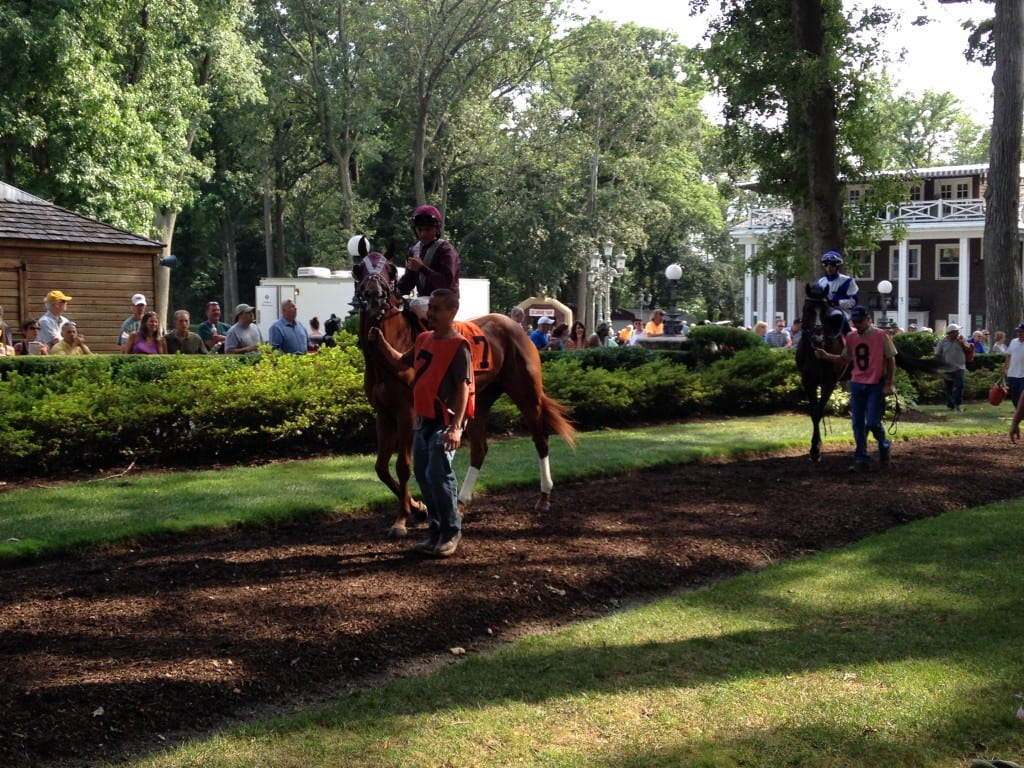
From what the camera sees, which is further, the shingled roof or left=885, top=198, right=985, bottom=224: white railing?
left=885, top=198, right=985, bottom=224: white railing

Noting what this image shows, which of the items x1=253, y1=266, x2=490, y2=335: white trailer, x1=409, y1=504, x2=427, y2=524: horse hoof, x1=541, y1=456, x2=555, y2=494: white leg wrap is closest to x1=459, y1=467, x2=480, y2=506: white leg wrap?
x1=409, y1=504, x2=427, y2=524: horse hoof

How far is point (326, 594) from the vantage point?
6.92 m

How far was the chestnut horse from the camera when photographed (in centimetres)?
816

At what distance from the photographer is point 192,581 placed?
7406 mm

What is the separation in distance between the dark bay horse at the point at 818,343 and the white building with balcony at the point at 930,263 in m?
40.7

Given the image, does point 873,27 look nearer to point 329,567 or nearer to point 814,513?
point 814,513

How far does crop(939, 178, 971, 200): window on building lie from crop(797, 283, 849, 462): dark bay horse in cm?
4811

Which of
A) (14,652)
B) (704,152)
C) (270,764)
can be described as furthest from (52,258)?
(704,152)

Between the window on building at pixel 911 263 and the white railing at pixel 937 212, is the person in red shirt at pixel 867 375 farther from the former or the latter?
the window on building at pixel 911 263

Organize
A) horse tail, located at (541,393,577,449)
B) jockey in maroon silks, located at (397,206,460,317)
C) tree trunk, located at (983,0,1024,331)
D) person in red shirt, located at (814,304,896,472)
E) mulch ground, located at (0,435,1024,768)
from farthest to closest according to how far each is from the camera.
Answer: tree trunk, located at (983,0,1024,331) → person in red shirt, located at (814,304,896,472) → horse tail, located at (541,393,577,449) → jockey in maroon silks, located at (397,206,460,317) → mulch ground, located at (0,435,1024,768)

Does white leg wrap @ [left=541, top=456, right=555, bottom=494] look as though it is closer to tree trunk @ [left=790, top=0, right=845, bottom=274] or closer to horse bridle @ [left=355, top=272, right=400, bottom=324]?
horse bridle @ [left=355, top=272, right=400, bottom=324]

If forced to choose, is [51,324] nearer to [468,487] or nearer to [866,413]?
[468,487]

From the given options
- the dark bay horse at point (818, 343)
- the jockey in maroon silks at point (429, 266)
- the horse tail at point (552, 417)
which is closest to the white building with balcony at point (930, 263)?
the dark bay horse at point (818, 343)

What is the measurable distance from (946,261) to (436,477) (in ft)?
184
